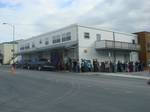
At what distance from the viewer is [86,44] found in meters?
42.3

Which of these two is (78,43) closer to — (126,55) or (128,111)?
(126,55)

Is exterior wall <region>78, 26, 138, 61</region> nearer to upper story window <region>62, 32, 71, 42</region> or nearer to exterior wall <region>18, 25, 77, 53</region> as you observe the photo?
exterior wall <region>18, 25, 77, 53</region>

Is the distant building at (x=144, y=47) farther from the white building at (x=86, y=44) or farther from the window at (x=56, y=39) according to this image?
the window at (x=56, y=39)

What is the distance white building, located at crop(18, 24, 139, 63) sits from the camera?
138ft

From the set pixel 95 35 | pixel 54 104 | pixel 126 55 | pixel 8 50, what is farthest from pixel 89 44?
pixel 8 50

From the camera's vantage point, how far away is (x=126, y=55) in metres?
50.3

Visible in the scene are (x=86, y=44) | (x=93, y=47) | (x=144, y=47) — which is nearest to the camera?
(x=86, y=44)

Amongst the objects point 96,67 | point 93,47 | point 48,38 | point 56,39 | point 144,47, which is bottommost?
point 96,67

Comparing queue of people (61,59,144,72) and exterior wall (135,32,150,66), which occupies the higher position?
exterior wall (135,32,150,66)

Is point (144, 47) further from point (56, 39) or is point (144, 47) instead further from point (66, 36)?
point (56, 39)

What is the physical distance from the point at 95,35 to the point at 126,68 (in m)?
7.56

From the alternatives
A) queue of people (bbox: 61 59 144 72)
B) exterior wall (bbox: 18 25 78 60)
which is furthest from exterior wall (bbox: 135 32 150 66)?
exterior wall (bbox: 18 25 78 60)

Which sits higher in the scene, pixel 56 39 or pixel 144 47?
pixel 56 39

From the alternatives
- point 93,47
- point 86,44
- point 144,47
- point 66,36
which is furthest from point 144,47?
point 66,36
